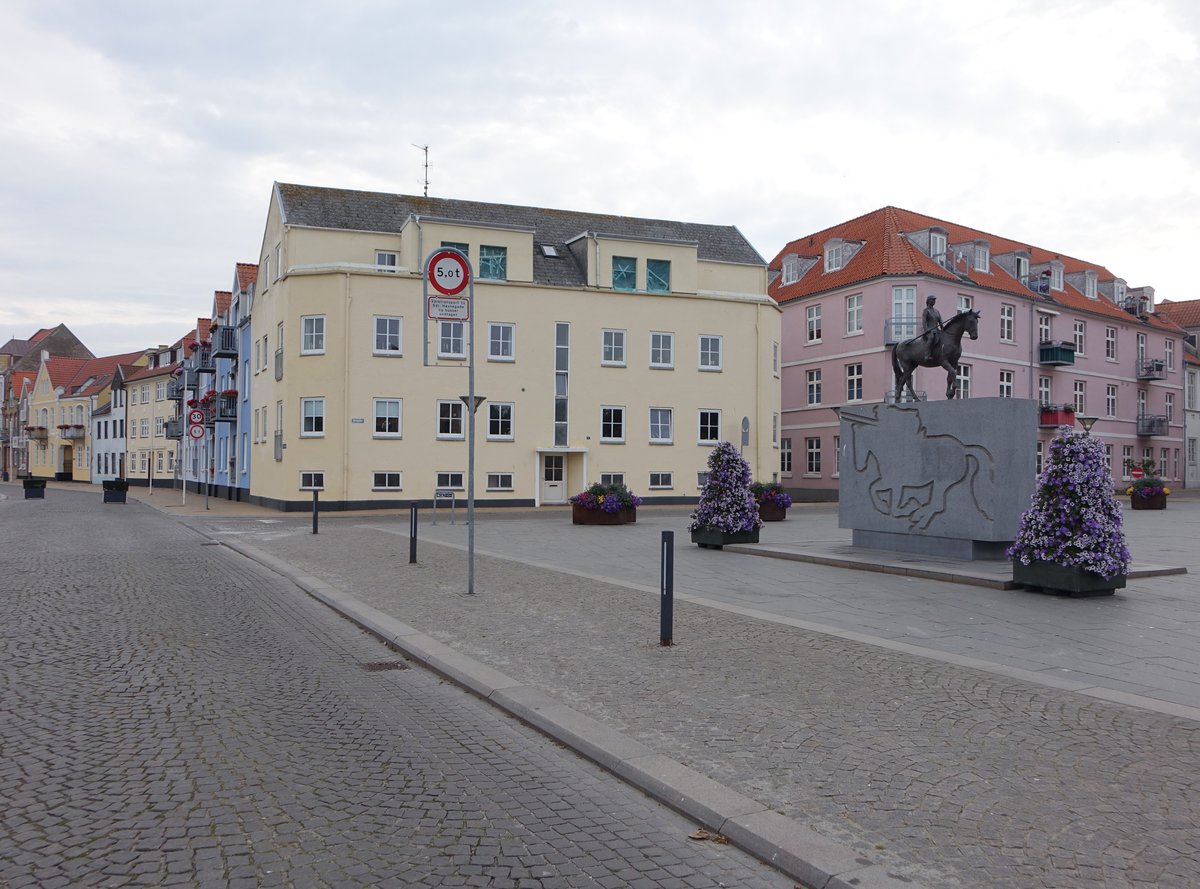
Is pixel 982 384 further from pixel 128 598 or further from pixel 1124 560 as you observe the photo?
pixel 128 598

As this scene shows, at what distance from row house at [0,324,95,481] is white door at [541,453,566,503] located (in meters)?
83.4

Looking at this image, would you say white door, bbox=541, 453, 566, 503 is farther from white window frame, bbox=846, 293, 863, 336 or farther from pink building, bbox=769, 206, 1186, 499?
white window frame, bbox=846, 293, 863, 336

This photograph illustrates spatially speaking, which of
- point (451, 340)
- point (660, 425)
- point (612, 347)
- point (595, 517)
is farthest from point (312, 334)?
point (595, 517)

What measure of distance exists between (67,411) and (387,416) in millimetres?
68903

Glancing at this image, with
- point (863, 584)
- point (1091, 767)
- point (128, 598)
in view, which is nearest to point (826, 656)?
point (1091, 767)

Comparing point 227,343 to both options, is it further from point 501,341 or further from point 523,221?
point 501,341

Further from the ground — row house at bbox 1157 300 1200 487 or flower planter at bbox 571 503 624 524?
row house at bbox 1157 300 1200 487

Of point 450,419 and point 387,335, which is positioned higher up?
point 387,335

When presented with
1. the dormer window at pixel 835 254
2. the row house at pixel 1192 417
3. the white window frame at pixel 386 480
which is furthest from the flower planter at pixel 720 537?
the row house at pixel 1192 417

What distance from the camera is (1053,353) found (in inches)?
1898

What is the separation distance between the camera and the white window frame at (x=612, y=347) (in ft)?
120

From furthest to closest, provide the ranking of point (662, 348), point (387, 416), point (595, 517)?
point (662, 348), point (387, 416), point (595, 517)

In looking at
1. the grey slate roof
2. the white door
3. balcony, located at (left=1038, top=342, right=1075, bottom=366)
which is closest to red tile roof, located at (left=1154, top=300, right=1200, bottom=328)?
balcony, located at (left=1038, top=342, right=1075, bottom=366)

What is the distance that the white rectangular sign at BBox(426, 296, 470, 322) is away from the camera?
10.7 meters
